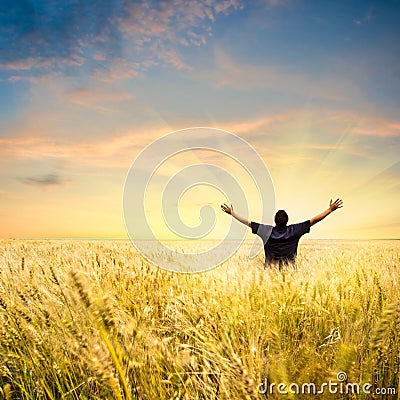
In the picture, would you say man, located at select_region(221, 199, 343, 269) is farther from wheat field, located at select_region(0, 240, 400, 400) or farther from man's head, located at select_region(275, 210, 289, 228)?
wheat field, located at select_region(0, 240, 400, 400)

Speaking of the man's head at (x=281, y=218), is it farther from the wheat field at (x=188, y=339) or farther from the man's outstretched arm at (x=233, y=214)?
the wheat field at (x=188, y=339)

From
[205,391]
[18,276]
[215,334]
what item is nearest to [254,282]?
[215,334]

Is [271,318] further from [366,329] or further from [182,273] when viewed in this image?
[182,273]

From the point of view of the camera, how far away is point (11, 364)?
8.29 ft

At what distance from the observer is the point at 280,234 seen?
286 inches

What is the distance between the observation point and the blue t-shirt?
7141mm

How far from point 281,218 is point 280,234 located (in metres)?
0.31

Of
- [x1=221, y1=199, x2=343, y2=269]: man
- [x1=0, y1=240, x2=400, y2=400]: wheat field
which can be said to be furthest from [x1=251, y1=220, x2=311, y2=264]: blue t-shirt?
[x1=0, y1=240, x2=400, y2=400]: wheat field

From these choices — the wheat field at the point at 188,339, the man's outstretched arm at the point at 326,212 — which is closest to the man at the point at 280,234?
the man's outstretched arm at the point at 326,212

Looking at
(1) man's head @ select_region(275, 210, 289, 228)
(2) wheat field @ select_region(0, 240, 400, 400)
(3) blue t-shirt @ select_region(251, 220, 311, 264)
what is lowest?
(2) wheat field @ select_region(0, 240, 400, 400)

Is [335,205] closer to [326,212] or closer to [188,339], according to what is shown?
[326,212]

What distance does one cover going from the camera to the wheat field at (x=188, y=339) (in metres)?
1.52

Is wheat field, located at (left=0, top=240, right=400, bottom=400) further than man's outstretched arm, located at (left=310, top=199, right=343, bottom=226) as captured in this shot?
No

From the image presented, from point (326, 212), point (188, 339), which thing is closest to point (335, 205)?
point (326, 212)
